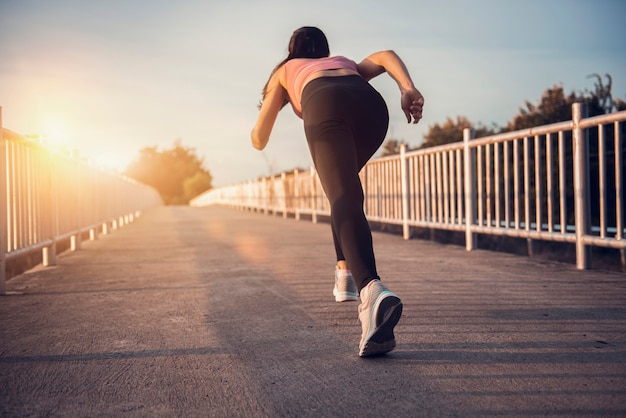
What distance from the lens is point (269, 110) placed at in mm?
2764

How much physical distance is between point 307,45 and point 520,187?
20.6ft

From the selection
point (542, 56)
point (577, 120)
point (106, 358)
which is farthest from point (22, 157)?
point (542, 56)

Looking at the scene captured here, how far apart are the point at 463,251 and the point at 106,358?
16.0 ft

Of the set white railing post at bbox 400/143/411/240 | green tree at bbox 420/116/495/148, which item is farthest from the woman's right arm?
green tree at bbox 420/116/495/148

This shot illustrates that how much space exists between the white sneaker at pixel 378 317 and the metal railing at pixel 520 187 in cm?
303

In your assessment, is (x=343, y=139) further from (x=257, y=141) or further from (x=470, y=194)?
(x=470, y=194)

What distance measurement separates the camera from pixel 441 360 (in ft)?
7.05

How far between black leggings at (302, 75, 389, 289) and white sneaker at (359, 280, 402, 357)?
0.14 metres

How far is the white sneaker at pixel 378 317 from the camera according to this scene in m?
2.07

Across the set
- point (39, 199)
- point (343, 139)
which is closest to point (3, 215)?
point (39, 199)

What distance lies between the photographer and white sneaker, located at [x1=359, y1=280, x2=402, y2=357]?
6.79 ft

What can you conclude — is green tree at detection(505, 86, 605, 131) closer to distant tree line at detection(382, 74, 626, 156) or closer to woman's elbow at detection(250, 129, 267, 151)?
distant tree line at detection(382, 74, 626, 156)

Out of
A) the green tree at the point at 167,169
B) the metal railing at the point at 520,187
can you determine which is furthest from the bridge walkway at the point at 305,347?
the green tree at the point at 167,169

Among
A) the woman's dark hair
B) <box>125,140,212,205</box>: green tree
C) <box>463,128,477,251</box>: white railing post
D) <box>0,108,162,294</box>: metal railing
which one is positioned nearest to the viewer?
the woman's dark hair
